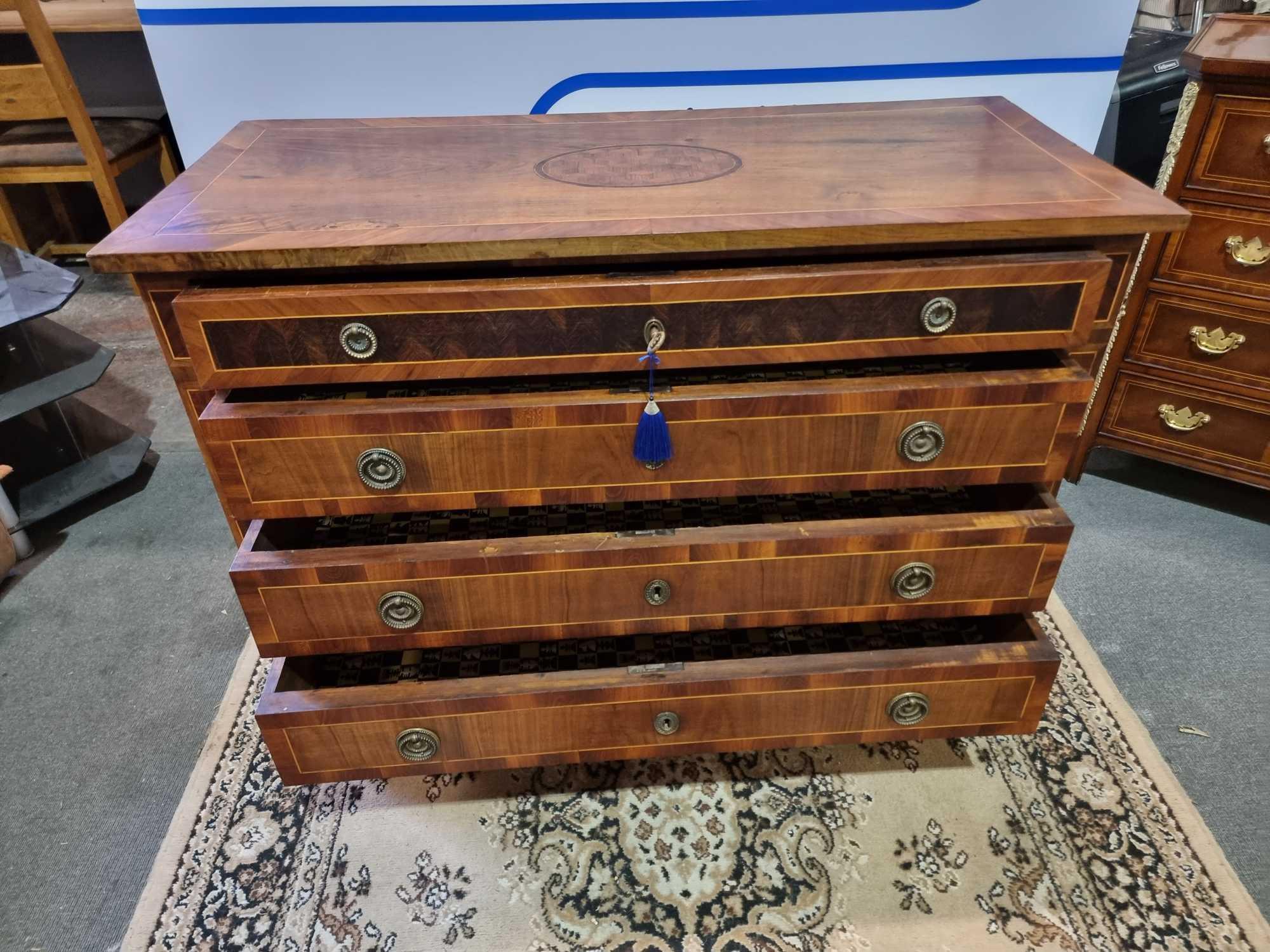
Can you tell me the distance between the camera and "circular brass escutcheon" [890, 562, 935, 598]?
2.97 feet

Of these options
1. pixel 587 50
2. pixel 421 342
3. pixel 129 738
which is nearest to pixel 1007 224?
pixel 421 342

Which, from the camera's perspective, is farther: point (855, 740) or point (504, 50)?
point (504, 50)

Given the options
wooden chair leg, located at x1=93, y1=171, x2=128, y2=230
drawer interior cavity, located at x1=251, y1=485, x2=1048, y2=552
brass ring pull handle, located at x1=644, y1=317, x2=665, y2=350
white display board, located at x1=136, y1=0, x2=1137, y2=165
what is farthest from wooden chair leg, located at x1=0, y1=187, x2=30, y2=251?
brass ring pull handle, located at x1=644, y1=317, x2=665, y2=350

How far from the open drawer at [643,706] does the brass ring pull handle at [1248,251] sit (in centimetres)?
77

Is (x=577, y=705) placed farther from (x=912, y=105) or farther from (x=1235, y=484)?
(x=1235, y=484)

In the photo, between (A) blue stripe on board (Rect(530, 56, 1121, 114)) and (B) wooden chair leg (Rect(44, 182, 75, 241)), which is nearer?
(A) blue stripe on board (Rect(530, 56, 1121, 114))

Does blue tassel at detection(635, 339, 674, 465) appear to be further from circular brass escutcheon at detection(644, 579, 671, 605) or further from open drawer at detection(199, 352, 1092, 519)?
circular brass escutcheon at detection(644, 579, 671, 605)

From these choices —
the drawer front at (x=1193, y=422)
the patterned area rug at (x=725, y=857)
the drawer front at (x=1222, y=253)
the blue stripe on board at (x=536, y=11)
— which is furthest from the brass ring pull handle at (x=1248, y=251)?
the patterned area rug at (x=725, y=857)

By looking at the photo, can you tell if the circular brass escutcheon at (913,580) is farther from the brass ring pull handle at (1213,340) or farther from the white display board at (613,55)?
the white display board at (613,55)

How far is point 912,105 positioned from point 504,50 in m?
0.77

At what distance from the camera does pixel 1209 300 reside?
4.40 ft

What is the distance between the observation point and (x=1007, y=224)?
783 mm

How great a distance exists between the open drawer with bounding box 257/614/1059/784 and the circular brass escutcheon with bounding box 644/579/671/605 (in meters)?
0.08

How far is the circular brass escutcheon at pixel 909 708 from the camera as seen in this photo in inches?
37.2
